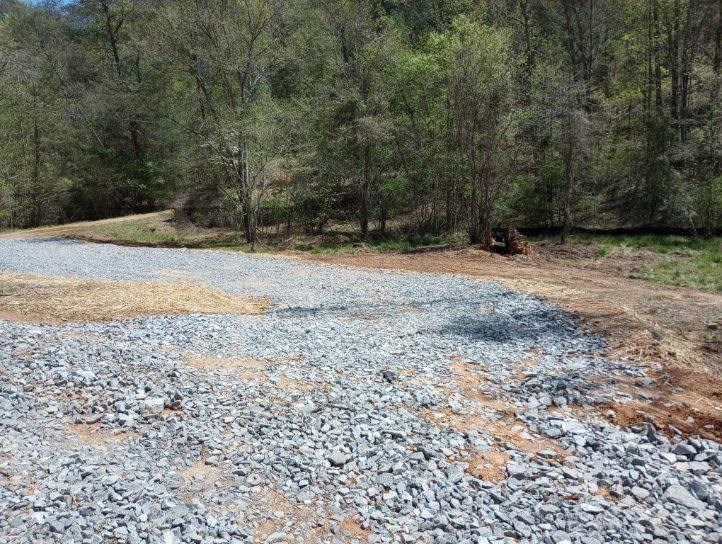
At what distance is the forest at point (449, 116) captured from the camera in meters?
16.8

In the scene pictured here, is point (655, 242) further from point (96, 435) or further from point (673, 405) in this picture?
point (96, 435)

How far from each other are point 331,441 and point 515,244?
39.7 ft

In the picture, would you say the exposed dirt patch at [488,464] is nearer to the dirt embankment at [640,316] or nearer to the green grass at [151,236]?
the dirt embankment at [640,316]

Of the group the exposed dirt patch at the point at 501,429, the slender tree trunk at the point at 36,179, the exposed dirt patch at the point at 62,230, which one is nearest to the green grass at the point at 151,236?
the exposed dirt patch at the point at 62,230

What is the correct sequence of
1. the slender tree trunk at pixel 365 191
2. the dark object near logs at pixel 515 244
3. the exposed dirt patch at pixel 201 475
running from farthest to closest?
the slender tree trunk at pixel 365 191 → the dark object near logs at pixel 515 244 → the exposed dirt patch at pixel 201 475

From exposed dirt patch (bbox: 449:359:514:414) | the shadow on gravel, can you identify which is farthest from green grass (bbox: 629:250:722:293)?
exposed dirt patch (bbox: 449:359:514:414)

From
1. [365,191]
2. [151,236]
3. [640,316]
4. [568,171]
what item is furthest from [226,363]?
[151,236]

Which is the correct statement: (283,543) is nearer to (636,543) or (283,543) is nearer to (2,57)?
(636,543)

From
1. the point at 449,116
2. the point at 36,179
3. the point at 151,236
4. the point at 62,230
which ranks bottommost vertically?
the point at 151,236

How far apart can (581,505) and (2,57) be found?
79.3 ft

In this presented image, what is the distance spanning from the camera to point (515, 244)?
15398 millimetres

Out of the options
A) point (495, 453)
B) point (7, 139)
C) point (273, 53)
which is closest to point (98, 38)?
point (7, 139)

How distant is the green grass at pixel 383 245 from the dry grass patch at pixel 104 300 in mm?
7447

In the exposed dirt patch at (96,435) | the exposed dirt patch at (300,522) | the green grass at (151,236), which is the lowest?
the exposed dirt patch at (300,522)
